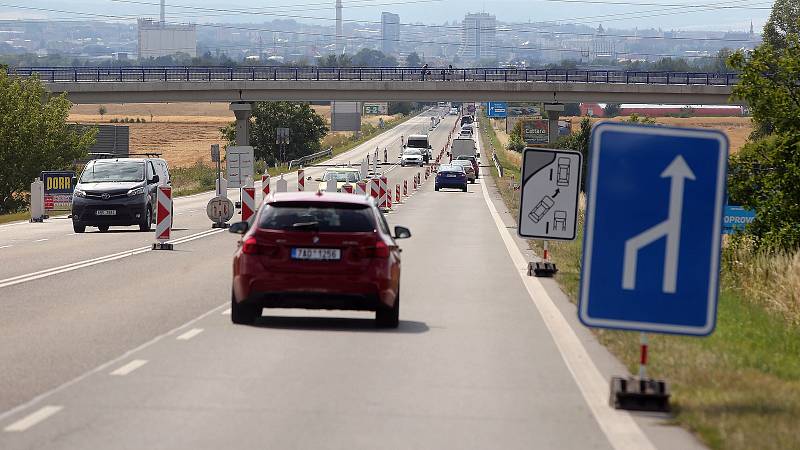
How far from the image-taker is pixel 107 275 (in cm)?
2336

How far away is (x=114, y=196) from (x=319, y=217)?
2230 cm

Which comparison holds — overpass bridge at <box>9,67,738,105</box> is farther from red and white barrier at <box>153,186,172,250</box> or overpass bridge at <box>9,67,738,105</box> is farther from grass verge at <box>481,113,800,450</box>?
grass verge at <box>481,113,800,450</box>

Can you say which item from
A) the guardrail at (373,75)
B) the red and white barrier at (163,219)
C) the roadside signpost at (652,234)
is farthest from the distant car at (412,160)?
the roadside signpost at (652,234)

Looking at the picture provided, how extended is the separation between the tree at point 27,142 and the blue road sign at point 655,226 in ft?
188

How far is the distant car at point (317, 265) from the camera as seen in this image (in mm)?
15734

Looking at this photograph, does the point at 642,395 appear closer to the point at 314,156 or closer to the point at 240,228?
the point at 240,228

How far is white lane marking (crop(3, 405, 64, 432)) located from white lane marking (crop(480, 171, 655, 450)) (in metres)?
3.60

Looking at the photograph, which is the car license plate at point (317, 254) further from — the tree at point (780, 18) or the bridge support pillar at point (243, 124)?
the tree at point (780, 18)

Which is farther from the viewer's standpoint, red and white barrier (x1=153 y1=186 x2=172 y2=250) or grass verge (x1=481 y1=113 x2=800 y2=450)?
Answer: red and white barrier (x1=153 y1=186 x2=172 y2=250)

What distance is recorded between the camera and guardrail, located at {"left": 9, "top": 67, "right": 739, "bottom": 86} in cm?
9206

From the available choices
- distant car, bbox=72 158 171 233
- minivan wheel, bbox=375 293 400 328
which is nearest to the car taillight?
minivan wheel, bbox=375 293 400 328

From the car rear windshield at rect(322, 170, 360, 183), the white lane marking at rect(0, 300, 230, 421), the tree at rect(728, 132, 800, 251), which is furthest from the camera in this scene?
the car rear windshield at rect(322, 170, 360, 183)

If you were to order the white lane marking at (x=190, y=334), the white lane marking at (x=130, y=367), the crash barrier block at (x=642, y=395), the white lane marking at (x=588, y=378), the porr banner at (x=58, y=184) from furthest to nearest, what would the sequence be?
the porr banner at (x=58, y=184)
the white lane marking at (x=190, y=334)
the white lane marking at (x=130, y=367)
the crash barrier block at (x=642, y=395)
the white lane marking at (x=588, y=378)

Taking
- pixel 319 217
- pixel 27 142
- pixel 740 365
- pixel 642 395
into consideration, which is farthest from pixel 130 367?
pixel 27 142
